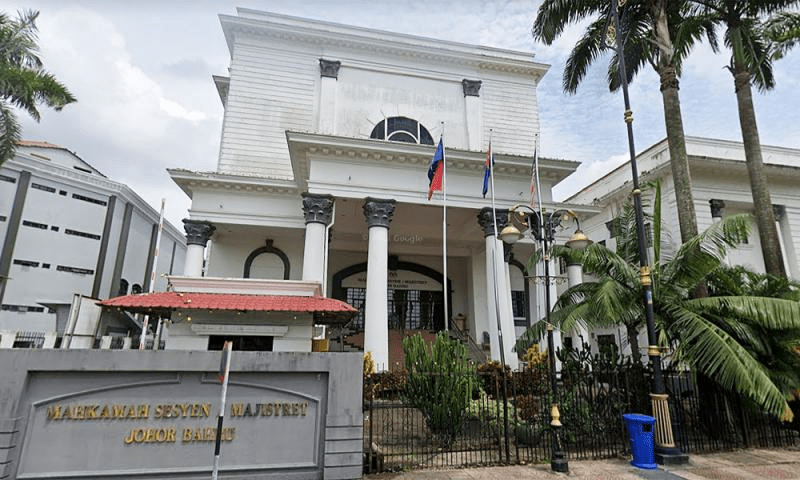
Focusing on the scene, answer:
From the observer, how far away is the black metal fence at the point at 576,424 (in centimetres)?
930

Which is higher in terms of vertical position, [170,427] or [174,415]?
[174,415]

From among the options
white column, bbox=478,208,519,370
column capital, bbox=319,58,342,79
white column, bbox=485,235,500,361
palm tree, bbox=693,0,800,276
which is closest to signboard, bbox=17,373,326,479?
white column, bbox=478,208,519,370

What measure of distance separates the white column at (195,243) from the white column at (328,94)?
790 cm

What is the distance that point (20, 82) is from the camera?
19.5 m

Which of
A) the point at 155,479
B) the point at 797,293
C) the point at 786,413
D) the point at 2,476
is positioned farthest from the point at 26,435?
the point at 797,293

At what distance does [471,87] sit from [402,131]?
525cm

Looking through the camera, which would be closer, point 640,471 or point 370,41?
point 640,471

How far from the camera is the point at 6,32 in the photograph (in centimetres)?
2003

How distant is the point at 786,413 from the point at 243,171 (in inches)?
877

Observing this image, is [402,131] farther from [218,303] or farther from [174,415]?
[174,415]

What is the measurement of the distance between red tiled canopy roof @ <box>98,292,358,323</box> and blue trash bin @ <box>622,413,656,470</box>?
7.14 m

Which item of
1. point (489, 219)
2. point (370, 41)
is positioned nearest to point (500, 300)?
point (489, 219)

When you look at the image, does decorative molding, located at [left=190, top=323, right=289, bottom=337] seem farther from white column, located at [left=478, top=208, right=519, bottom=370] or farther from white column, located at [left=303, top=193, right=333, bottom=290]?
white column, located at [left=478, top=208, right=519, bottom=370]

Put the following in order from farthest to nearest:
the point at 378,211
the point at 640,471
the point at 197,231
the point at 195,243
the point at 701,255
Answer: the point at 197,231, the point at 195,243, the point at 378,211, the point at 701,255, the point at 640,471
